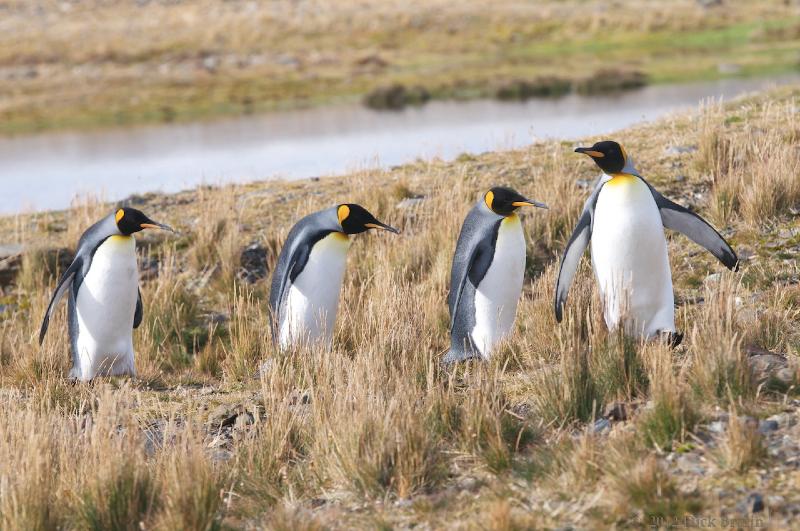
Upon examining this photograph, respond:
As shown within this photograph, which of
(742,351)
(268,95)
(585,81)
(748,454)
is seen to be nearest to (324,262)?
(742,351)

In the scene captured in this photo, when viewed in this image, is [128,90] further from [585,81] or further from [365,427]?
[365,427]

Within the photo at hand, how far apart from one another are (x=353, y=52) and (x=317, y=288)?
37252mm

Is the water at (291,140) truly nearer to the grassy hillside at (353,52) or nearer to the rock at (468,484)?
the grassy hillside at (353,52)

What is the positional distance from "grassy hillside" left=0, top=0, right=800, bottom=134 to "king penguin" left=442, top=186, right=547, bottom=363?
2381cm

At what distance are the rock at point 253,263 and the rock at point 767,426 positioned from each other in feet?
17.8

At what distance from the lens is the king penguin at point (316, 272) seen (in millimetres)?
6871

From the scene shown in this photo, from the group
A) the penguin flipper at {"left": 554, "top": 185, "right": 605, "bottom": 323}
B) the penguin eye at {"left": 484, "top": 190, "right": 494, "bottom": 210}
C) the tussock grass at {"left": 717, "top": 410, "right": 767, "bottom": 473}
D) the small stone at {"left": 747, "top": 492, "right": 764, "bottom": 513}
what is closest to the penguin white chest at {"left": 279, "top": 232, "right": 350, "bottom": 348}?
the penguin eye at {"left": 484, "top": 190, "right": 494, "bottom": 210}

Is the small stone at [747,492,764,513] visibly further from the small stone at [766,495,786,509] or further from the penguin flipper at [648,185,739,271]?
the penguin flipper at [648,185,739,271]

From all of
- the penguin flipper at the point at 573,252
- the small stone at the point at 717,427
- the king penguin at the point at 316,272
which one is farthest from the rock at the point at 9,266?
the small stone at the point at 717,427

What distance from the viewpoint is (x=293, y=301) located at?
7020mm

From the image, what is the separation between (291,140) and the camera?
76.3 ft

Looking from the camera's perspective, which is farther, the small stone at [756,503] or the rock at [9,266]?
the rock at [9,266]

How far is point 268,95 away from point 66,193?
1606cm

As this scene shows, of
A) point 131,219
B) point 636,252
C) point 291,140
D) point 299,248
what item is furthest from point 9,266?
point 291,140
